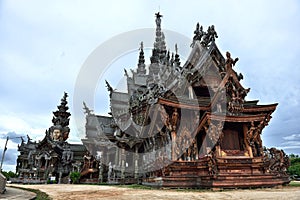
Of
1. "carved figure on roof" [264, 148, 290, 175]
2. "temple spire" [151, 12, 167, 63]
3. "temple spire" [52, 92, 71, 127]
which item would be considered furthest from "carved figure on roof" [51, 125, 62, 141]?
"carved figure on roof" [264, 148, 290, 175]

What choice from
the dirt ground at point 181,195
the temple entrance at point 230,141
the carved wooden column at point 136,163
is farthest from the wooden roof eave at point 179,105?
the carved wooden column at point 136,163

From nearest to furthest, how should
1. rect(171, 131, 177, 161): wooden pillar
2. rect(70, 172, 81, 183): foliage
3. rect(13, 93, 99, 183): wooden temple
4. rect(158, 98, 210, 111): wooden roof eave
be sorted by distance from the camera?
rect(171, 131, 177, 161): wooden pillar
rect(158, 98, 210, 111): wooden roof eave
rect(70, 172, 81, 183): foliage
rect(13, 93, 99, 183): wooden temple

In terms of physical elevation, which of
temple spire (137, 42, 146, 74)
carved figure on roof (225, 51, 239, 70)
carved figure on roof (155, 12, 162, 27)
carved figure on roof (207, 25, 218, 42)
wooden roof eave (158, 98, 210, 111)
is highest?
carved figure on roof (155, 12, 162, 27)

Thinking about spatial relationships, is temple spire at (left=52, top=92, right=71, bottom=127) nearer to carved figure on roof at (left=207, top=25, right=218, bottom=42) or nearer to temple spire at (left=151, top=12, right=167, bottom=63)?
temple spire at (left=151, top=12, right=167, bottom=63)

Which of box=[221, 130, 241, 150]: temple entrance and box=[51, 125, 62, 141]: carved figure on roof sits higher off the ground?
box=[51, 125, 62, 141]: carved figure on roof


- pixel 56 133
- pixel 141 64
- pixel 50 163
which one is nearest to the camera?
pixel 50 163

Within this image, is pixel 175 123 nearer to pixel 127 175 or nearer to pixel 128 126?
pixel 127 175

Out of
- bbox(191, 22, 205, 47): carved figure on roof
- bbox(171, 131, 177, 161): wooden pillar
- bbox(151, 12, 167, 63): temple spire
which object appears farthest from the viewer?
bbox(151, 12, 167, 63): temple spire

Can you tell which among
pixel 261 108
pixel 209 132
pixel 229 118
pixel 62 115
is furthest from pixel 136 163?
pixel 62 115

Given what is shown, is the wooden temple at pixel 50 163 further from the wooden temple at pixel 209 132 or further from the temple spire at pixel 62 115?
the wooden temple at pixel 209 132

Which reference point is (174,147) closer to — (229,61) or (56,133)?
(229,61)

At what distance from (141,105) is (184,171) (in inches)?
507

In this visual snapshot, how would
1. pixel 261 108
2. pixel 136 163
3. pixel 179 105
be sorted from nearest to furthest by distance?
pixel 179 105 < pixel 261 108 < pixel 136 163

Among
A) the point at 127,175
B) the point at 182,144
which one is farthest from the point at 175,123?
the point at 127,175
